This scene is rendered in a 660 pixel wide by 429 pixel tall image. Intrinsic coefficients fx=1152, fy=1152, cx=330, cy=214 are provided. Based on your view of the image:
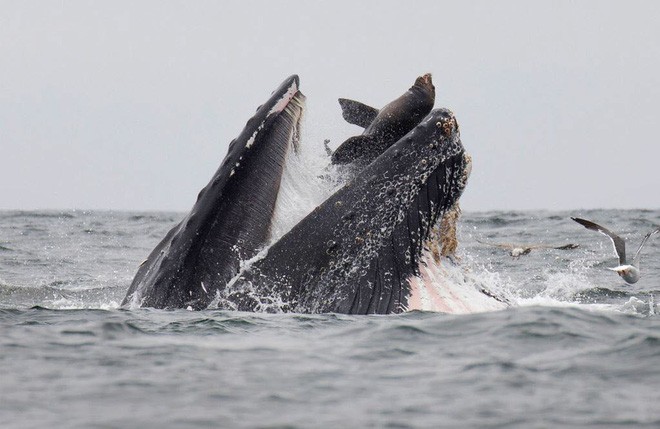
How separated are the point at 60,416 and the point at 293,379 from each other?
4.44 ft

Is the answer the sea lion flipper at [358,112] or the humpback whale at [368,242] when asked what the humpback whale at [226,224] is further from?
the sea lion flipper at [358,112]

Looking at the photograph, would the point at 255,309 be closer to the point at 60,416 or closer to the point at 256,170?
the point at 256,170

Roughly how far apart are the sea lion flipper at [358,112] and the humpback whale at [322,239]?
986 millimetres

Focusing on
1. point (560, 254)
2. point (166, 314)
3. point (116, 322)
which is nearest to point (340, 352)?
point (166, 314)

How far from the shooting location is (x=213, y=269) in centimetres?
741

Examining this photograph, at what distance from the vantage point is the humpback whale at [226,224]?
7.41 metres

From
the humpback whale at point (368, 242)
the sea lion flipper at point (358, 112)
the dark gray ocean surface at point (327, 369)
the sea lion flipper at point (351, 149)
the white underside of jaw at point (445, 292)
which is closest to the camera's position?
the dark gray ocean surface at point (327, 369)

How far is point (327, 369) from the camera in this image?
6.62 meters

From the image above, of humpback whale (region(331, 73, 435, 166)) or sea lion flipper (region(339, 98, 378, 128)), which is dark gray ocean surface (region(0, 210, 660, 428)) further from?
sea lion flipper (region(339, 98, 378, 128))

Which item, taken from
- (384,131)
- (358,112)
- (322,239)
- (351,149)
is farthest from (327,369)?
(358,112)

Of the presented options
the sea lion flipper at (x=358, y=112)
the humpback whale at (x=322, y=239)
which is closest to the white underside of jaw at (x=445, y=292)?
the humpback whale at (x=322, y=239)

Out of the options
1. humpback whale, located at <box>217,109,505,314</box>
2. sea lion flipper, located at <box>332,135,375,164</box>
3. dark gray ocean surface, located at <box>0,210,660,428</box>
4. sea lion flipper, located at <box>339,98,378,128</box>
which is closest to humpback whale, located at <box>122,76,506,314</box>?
humpback whale, located at <box>217,109,505,314</box>

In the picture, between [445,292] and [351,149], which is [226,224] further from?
[445,292]

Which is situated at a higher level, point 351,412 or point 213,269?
point 213,269
